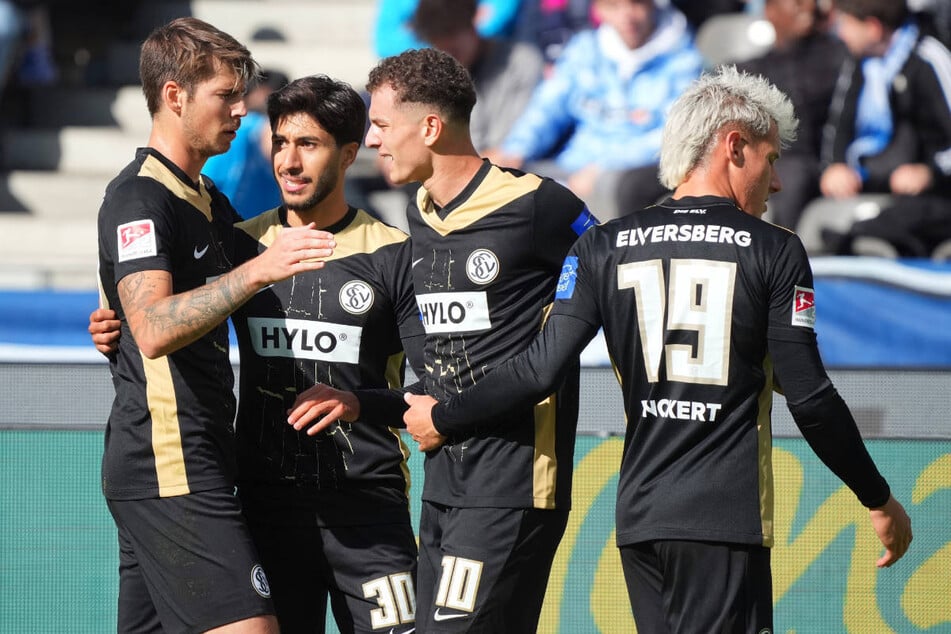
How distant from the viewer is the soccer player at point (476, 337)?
3498 mm

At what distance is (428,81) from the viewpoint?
Result: 12.1ft

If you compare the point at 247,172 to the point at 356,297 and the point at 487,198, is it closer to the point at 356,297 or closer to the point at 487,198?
the point at 356,297

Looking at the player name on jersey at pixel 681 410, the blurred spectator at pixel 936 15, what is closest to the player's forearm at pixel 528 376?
the player name on jersey at pixel 681 410

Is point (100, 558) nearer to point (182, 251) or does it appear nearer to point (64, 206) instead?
point (182, 251)

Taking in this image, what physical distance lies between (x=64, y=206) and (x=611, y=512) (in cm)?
690

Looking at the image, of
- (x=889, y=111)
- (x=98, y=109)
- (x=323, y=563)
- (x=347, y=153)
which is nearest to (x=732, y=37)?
(x=889, y=111)

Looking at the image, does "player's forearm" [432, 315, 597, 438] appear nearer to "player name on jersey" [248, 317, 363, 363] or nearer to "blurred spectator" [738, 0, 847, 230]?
"player name on jersey" [248, 317, 363, 363]

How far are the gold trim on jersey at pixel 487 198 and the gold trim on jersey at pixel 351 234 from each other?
29cm

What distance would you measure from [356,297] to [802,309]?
4.60 feet

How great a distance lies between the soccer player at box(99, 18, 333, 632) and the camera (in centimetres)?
333

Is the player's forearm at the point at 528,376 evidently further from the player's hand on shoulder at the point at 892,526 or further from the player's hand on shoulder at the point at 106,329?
the player's hand on shoulder at the point at 106,329

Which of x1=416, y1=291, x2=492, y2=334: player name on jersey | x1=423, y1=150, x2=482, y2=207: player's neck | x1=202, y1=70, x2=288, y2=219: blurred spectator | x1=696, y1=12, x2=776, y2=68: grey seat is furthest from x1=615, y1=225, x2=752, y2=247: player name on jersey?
x1=696, y1=12, x2=776, y2=68: grey seat

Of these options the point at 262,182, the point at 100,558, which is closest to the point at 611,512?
the point at 100,558

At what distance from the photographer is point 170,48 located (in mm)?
3592
